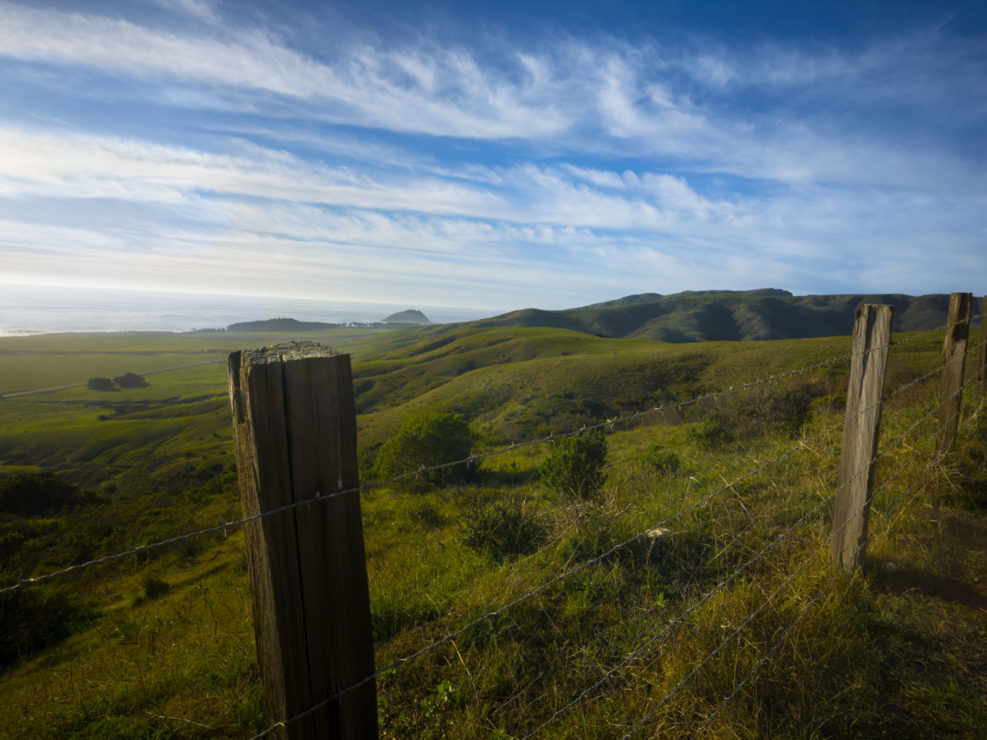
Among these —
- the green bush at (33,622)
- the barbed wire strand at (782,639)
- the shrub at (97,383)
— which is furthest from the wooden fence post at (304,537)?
the green bush at (33,622)

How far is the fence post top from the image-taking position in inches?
51.0

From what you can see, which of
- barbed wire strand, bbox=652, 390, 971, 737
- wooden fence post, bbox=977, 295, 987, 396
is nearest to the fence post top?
barbed wire strand, bbox=652, 390, 971, 737

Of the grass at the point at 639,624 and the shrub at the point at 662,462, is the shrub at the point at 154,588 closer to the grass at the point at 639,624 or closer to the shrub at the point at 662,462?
the grass at the point at 639,624

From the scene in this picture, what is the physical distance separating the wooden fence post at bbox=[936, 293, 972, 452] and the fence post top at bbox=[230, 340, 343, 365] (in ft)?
25.1

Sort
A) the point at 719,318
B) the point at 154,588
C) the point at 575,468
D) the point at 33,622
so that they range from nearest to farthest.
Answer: the point at 33,622, the point at 575,468, the point at 154,588, the point at 719,318

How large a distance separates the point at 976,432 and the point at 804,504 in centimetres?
393

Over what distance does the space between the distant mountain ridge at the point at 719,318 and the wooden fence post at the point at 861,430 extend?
454ft

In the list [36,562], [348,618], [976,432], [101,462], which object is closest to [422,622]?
[348,618]

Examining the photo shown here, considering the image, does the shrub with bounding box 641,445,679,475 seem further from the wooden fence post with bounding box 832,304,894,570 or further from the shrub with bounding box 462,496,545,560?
the wooden fence post with bounding box 832,304,894,570

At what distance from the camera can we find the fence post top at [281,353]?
1295 millimetres

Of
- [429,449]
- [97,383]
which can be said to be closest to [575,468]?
[97,383]

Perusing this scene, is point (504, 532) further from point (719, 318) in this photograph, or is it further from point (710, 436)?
point (719, 318)

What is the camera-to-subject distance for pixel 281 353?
56.9 inches

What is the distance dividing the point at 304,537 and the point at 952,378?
26.1 ft
